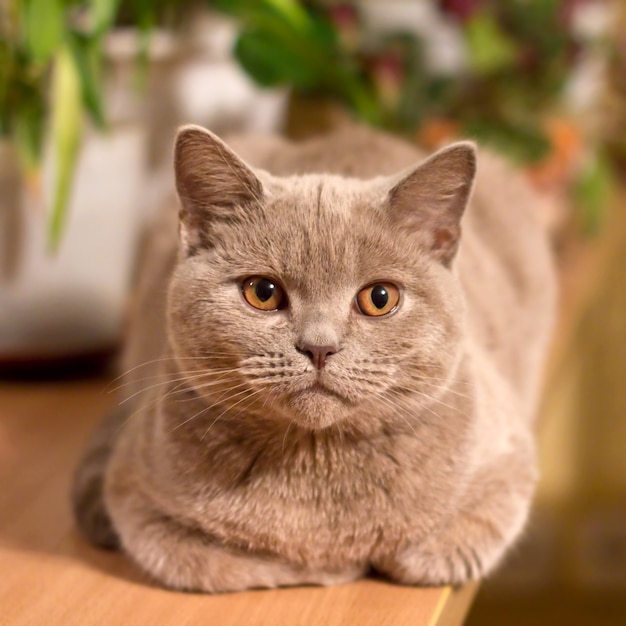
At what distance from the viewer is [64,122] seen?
142 cm

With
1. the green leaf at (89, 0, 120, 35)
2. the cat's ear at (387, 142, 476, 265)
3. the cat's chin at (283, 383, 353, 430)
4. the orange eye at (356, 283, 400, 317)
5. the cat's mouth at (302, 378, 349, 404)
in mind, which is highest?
the green leaf at (89, 0, 120, 35)

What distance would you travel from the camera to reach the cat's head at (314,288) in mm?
911

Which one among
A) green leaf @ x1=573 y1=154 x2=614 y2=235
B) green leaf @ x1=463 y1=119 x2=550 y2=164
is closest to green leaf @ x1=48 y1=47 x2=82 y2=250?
green leaf @ x1=463 y1=119 x2=550 y2=164

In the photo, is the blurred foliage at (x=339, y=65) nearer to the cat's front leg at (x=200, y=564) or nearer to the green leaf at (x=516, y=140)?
the green leaf at (x=516, y=140)

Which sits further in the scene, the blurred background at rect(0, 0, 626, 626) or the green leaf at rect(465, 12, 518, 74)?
the green leaf at rect(465, 12, 518, 74)

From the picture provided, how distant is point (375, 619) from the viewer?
3.20 ft

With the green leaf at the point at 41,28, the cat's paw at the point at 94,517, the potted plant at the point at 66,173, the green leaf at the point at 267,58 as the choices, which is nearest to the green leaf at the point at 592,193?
the green leaf at the point at 267,58

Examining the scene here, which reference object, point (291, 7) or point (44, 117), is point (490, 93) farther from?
point (44, 117)

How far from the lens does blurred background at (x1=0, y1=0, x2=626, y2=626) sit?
152 centimetres

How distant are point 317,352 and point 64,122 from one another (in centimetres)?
73

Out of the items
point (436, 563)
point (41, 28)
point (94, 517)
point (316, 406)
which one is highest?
point (41, 28)

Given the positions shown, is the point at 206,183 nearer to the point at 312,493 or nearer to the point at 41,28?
the point at 312,493

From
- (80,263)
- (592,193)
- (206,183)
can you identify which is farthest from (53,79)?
(592,193)

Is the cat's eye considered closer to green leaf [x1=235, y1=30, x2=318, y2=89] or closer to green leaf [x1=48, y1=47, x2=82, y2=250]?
green leaf [x1=48, y1=47, x2=82, y2=250]
